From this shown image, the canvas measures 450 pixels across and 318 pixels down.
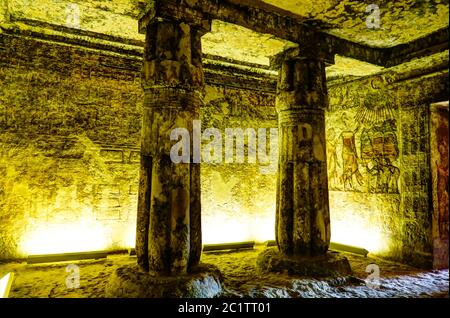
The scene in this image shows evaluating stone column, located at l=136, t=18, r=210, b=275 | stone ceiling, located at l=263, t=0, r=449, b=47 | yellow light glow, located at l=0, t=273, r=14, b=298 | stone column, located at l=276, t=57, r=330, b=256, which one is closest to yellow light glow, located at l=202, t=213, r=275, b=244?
stone column, located at l=276, t=57, r=330, b=256

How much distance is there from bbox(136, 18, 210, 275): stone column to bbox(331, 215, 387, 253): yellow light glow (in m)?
3.73

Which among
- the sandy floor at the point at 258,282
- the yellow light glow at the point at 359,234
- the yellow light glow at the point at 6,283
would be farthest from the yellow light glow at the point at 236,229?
the yellow light glow at the point at 6,283

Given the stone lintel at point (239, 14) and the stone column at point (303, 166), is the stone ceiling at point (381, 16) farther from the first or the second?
the stone column at point (303, 166)

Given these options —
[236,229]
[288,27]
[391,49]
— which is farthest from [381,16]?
[236,229]

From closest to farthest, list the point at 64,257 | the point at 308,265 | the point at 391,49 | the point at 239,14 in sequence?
1. the point at 239,14
2. the point at 308,265
3. the point at 64,257
4. the point at 391,49

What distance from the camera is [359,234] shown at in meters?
6.03

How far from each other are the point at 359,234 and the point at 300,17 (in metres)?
4.01

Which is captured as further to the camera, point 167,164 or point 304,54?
point 304,54

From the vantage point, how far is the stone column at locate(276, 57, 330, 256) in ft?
13.8

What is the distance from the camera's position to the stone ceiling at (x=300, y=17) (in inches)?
146

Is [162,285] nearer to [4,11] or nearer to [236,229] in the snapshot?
[236,229]
